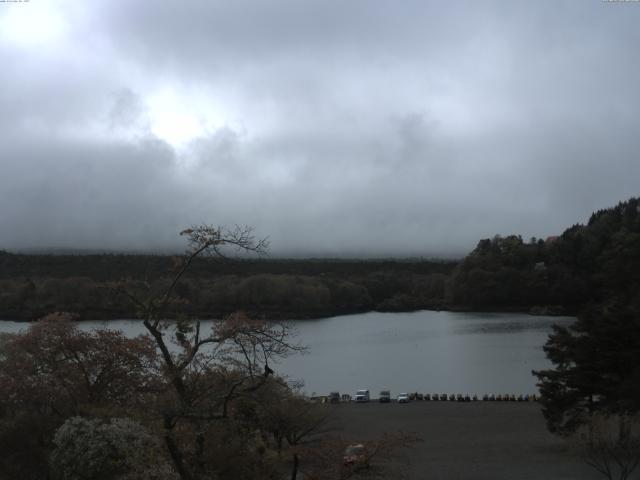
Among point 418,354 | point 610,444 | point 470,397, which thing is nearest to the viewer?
point 610,444

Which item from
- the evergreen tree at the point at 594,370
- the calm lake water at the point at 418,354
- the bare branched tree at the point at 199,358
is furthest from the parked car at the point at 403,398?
the bare branched tree at the point at 199,358

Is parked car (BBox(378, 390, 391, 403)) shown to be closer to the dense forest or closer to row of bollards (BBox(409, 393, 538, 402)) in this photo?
row of bollards (BBox(409, 393, 538, 402))

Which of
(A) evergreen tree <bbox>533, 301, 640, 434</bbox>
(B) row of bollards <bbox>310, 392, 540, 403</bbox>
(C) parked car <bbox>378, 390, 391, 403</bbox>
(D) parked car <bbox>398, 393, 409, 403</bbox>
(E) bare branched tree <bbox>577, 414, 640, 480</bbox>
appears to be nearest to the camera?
(E) bare branched tree <bbox>577, 414, 640, 480</bbox>

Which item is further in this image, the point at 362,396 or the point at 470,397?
the point at 470,397

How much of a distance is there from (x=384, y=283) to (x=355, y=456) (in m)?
74.7

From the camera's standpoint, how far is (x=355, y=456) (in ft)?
33.4

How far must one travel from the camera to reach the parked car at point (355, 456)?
29.1ft

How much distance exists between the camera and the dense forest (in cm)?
5662

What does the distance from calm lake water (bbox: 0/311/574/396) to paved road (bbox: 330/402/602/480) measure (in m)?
3.90

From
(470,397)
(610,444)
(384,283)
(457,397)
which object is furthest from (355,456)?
(384,283)

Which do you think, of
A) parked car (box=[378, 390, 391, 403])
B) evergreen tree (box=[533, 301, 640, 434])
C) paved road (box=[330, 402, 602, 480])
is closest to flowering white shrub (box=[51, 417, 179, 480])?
paved road (box=[330, 402, 602, 480])

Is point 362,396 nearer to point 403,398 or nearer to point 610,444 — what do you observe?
point 403,398

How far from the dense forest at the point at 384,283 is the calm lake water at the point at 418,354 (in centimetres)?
347

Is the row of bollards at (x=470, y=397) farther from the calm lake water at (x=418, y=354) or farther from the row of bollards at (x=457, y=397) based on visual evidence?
the calm lake water at (x=418, y=354)
